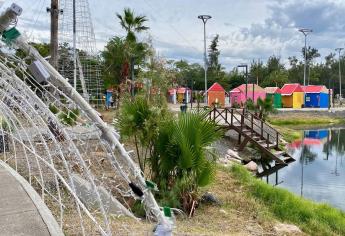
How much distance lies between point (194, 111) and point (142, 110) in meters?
0.99

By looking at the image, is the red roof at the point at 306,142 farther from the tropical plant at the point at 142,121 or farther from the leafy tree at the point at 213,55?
the leafy tree at the point at 213,55

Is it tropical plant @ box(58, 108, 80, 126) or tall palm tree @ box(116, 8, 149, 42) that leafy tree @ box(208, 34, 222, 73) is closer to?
tall palm tree @ box(116, 8, 149, 42)

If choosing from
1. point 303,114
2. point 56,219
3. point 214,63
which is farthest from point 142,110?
point 214,63

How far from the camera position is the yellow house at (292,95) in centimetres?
4091

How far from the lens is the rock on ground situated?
5.99 metres

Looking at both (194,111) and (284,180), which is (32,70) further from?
(284,180)

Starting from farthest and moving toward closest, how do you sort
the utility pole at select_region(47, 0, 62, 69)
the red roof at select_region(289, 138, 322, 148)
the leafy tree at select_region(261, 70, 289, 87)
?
the leafy tree at select_region(261, 70, 289, 87) → the red roof at select_region(289, 138, 322, 148) → the utility pole at select_region(47, 0, 62, 69)

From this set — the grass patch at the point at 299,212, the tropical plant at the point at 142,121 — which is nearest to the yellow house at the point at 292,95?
the grass patch at the point at 299,212

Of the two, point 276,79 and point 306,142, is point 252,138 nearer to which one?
point 306,142

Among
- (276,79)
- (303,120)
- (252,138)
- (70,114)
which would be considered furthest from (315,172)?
(276,79)

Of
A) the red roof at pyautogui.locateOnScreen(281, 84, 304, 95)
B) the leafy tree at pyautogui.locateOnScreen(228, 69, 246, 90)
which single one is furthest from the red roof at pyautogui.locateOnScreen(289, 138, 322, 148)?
the leafy tree at pyautogui.locateOnScreen(228, 69, 246, 90)

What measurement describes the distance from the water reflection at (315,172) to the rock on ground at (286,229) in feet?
13.4

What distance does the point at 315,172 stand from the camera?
1521cm

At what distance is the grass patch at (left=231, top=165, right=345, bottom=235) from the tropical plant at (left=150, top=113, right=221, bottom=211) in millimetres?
1511
